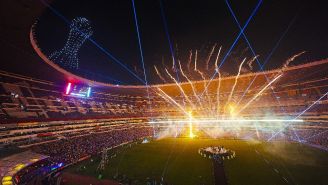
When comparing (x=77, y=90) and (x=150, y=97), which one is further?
(x=150, y=97)

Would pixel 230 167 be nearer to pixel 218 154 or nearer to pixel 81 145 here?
pixel 218 154

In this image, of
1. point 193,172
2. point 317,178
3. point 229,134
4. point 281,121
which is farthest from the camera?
point 229,134

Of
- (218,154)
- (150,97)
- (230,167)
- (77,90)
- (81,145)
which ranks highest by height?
(150,97)

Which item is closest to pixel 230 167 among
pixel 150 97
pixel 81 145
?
pixel 81 145

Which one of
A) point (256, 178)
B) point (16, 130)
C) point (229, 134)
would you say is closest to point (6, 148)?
point (16, 130)

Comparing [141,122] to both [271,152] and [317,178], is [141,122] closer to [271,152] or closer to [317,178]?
[271,152]

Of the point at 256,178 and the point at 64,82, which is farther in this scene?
the point at 64,82

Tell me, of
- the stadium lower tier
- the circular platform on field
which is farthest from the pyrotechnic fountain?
the circular platform on field

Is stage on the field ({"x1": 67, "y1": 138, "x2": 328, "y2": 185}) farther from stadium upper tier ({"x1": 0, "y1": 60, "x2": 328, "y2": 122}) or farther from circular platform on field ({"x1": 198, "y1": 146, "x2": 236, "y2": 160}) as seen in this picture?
stadium upper tier ({"x1": 0, "y1": 60, "x2": 328, "y2": 122})
